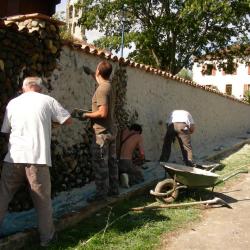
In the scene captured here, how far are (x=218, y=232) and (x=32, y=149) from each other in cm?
276

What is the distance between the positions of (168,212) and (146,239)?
1.37 m

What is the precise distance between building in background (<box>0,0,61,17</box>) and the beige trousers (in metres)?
10.4

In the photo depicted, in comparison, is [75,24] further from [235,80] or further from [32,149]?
[235,80]

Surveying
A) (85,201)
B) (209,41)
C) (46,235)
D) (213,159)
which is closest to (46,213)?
(46,235)

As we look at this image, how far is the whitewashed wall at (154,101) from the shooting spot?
24.6ft

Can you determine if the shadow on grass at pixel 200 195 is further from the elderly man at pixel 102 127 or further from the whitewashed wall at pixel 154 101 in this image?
the whitewashed wall at pixel 154 101

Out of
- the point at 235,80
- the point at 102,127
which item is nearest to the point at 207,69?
the point at 102,127

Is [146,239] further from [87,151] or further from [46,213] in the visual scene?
[87,151]

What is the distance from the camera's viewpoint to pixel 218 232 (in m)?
6.12

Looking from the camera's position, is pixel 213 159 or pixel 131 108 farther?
pixel 213 159

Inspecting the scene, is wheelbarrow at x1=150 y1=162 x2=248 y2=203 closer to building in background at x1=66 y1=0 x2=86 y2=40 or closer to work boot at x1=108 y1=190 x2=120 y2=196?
work boot at x1=108 y1=190 x2=120 y2=196

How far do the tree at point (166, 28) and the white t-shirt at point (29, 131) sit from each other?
21.1m

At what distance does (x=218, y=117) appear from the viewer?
18.3 meters

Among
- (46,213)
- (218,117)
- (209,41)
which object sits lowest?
(46,213)
